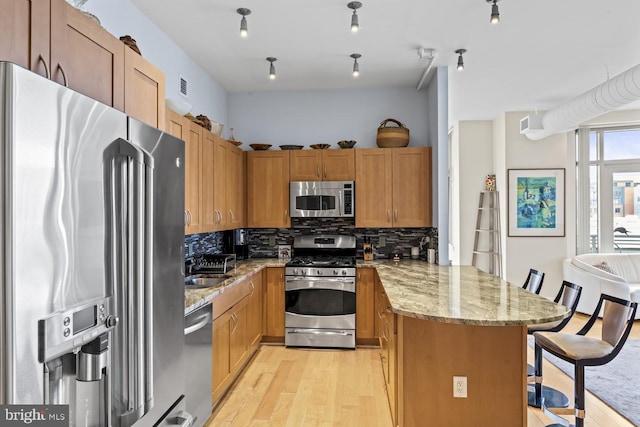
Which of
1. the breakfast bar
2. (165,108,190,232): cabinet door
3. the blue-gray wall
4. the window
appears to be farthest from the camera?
the window

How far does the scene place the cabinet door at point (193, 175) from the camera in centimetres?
317

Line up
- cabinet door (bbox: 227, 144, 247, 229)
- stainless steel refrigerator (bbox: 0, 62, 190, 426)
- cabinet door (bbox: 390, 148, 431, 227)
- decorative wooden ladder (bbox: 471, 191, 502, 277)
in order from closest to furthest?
stainless steel refrigerator (bbox: 0, 62, 190, 426) → cabinet door (bbox: 227, 144, 247, 229) → cabinet door (bbox: 390, 148, 431, 227) → decorative wooden ladder (bbox: 471, 191, 502, 277)

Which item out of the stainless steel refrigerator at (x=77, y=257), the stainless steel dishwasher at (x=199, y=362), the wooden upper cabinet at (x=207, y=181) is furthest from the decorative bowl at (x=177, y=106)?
the stainless steel refrigerator at (x=77, y=257)

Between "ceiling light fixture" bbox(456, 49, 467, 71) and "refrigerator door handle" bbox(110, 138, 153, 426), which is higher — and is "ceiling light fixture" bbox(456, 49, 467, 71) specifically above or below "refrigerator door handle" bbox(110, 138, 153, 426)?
above

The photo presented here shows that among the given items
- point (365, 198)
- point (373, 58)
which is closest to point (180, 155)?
point (373, 58)

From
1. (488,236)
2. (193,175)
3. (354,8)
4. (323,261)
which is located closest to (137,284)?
(193,175)

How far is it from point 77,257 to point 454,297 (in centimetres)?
226

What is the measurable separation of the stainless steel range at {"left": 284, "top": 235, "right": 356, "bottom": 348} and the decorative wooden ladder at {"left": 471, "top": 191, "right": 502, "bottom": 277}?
2.96m

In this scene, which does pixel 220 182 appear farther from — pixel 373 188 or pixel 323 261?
pixel 373 188

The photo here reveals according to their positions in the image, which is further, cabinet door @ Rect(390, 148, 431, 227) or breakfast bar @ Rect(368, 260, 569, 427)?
cabinet door @ Rect(390, 148, 431, 227)

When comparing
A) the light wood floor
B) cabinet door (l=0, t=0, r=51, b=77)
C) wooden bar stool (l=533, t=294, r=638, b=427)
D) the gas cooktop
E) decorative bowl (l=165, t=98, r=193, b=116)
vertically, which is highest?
decorative bowl (l=165, t=98, r=193, b=116)

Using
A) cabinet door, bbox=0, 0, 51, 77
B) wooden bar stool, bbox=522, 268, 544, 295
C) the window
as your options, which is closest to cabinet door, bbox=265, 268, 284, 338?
wooden bar stool, bbox=522, 268, 544, 295

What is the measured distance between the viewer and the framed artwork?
6.20 m

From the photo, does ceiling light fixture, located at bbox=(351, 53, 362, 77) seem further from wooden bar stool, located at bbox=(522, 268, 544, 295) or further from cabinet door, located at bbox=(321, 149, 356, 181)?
wooden bar stool, located at bbox=(522, 268, 544, 295)
